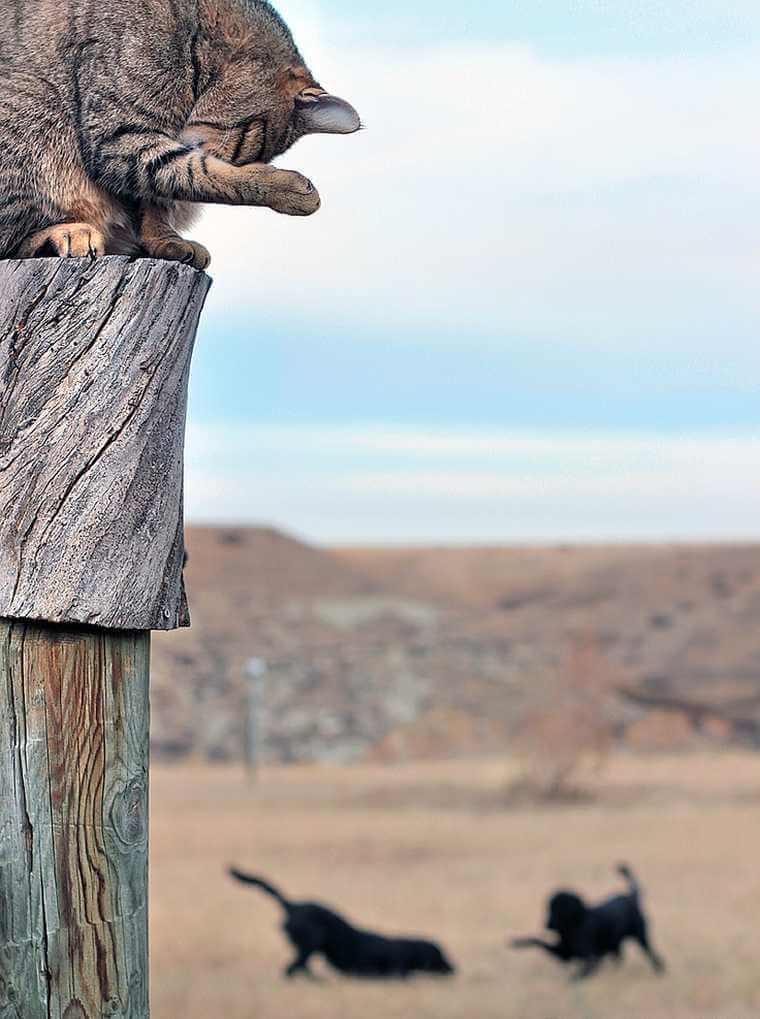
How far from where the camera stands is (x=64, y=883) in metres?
2.25

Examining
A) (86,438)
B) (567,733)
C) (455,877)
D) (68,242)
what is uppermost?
(68,242)

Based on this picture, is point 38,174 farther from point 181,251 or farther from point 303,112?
point 303,112

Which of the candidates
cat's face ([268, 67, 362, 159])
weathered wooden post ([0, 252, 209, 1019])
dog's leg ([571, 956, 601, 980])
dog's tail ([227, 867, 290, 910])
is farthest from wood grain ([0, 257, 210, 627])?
dog's leg ([571, 956, 601, 980])

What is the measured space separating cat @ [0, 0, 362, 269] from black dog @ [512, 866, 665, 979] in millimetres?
5879

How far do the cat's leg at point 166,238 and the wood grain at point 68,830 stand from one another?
0.76 m

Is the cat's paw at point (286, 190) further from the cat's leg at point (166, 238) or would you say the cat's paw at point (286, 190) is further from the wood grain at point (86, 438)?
the wood grain at point (86, 438)

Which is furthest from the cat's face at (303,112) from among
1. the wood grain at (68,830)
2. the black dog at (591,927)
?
the black dog at (591,927)

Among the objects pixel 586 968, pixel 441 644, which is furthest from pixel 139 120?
pixel 441 644

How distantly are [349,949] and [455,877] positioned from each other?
3646mm

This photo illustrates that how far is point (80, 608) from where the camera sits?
227 cm

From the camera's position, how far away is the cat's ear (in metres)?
2.79

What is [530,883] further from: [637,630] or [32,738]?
[637,630]

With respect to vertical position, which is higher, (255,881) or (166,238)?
(166,238)

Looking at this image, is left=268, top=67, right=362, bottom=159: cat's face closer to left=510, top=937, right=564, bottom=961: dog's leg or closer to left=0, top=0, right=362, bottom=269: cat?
left=0, top=0, right=362, bottom=269: cat
